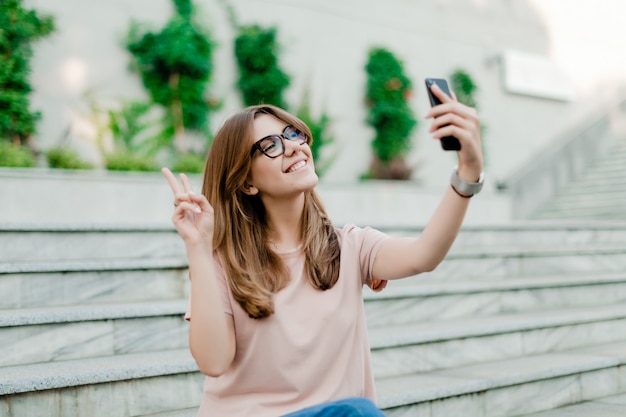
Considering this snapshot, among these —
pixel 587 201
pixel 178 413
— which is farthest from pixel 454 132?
pixel 587 201

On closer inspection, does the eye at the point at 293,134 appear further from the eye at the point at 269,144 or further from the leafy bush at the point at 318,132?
the leafy bush at the point at 318,132

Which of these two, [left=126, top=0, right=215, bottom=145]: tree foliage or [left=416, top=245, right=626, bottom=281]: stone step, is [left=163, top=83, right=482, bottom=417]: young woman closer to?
[left=416, top=245, right=626, bottom=281]: stone step

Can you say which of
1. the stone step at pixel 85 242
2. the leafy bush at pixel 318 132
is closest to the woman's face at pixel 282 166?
the stone step at pixel 85 242

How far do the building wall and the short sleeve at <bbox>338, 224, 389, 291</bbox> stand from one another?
568 cm

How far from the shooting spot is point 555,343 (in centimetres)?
395

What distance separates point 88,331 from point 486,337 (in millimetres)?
1933

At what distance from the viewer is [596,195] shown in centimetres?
974

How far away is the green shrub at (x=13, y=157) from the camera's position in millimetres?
5938

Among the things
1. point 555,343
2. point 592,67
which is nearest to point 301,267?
point 555,343

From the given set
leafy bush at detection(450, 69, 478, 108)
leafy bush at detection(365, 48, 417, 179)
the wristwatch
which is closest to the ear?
the wristwatch

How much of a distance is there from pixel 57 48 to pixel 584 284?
17.4ft

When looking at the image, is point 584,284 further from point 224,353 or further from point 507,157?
point 507,157

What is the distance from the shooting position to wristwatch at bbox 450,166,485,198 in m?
1.56

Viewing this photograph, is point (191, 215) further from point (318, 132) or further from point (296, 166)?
point (318, 132)
